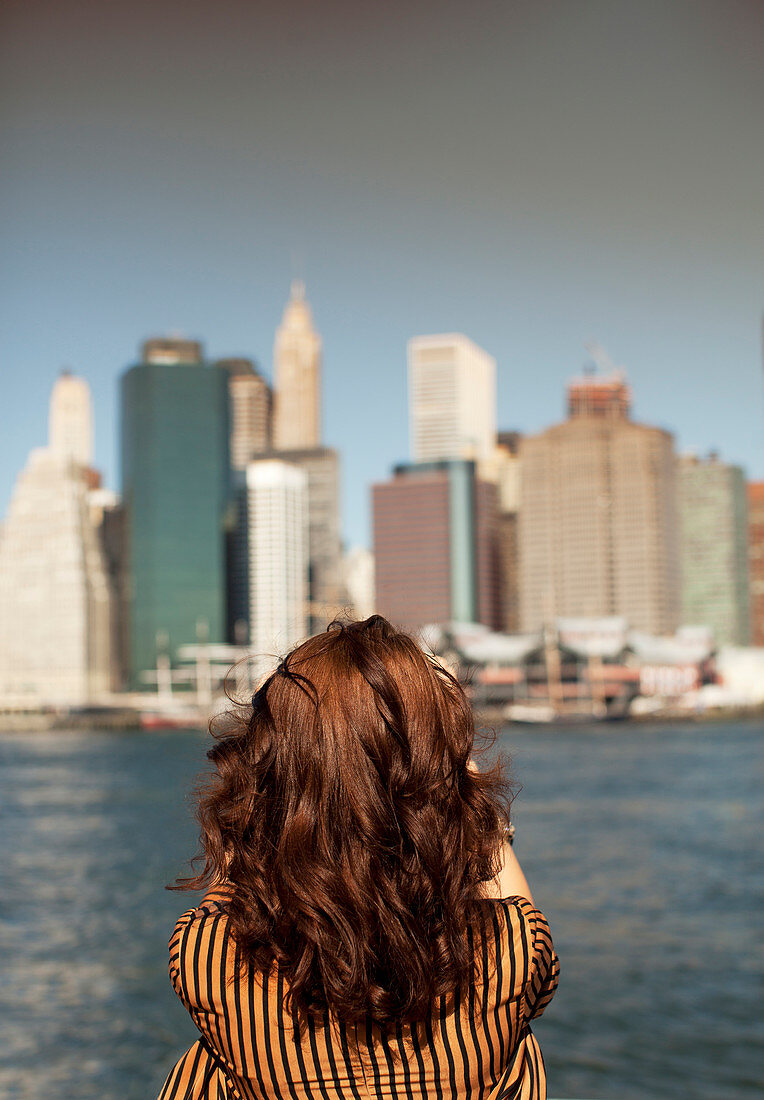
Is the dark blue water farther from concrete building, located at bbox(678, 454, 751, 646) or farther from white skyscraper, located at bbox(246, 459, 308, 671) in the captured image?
concrete building, located at bbox(678, 454, 751, 646)

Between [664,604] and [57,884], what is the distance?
84351mm

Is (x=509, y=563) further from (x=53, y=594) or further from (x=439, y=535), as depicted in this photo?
(x=53, y=594)

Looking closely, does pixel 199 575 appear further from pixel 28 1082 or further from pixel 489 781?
pixel 489 781

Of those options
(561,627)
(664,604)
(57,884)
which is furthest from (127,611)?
(57,884)

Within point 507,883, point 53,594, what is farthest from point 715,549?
point 507,883

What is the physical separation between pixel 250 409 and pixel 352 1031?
146 m

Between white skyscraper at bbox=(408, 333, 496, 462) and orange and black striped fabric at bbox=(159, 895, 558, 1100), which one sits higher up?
white skyscraper at bbox=(408, 333, 496, 462)

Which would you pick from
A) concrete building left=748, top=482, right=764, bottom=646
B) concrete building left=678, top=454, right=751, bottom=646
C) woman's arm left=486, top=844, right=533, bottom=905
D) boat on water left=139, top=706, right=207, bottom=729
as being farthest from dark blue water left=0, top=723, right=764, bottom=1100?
concrete building left=748, top=482, right=764, bottom=646

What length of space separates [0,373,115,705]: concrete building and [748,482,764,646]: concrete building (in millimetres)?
62443

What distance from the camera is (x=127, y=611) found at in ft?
→ 317

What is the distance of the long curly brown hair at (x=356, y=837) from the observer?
0.91m

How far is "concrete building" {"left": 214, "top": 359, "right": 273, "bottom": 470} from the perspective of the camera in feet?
473

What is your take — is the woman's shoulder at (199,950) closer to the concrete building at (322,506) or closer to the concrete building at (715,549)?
the concrete building at (715,549)

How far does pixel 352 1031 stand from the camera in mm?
941
